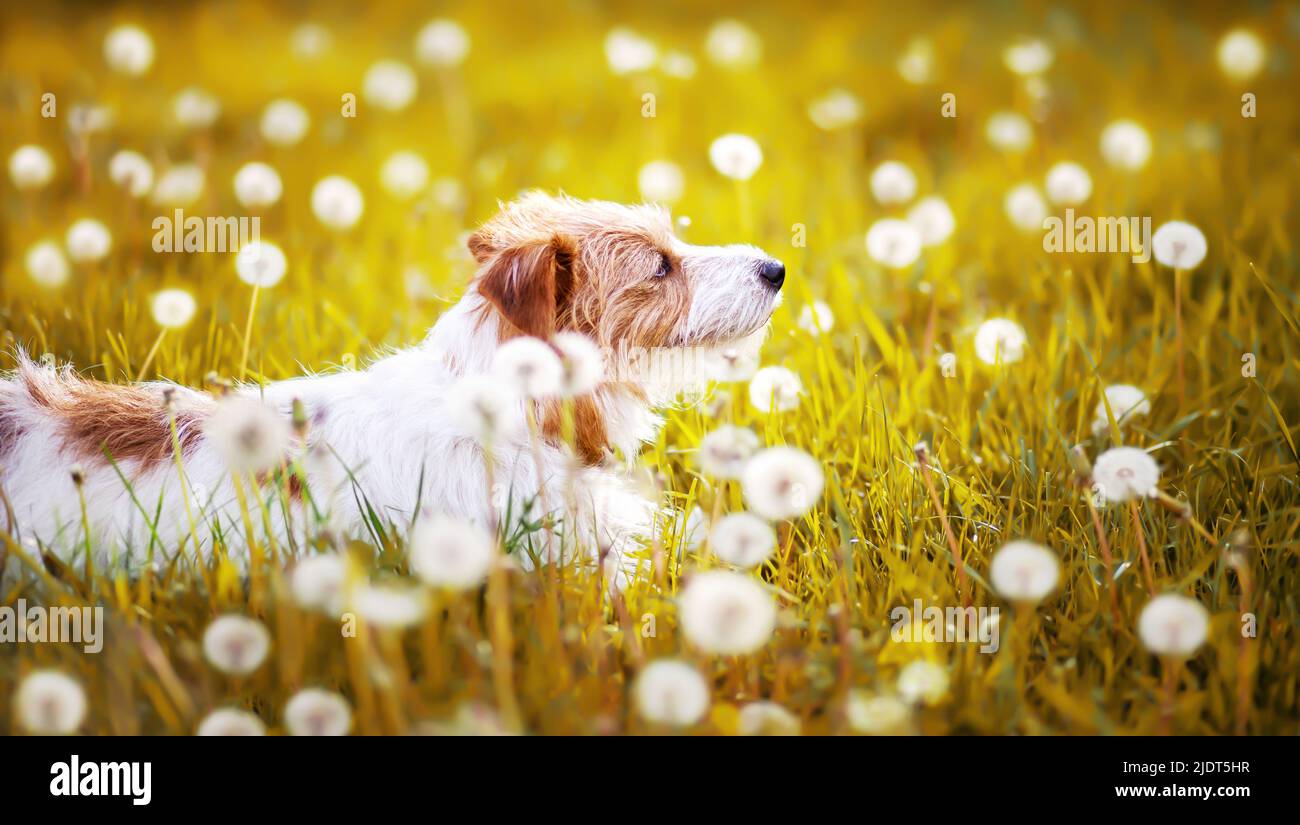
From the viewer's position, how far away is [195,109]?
22.4 feet

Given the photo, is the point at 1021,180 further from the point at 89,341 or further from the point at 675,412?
the point at 89,341

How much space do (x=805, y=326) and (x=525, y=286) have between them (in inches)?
66.8

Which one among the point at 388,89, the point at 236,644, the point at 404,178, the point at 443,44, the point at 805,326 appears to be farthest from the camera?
the point at 388,89

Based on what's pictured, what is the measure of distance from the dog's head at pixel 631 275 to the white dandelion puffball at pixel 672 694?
53.5 inches

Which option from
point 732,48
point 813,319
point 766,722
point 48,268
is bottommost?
point 766,722

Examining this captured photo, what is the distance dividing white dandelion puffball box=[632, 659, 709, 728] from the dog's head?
1.36 m

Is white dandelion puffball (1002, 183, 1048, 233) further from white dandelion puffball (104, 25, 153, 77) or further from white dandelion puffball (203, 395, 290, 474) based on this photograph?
white dandelion puffball (104, 25, 153, 77)

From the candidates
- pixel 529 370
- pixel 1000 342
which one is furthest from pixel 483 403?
pixel 1000 342

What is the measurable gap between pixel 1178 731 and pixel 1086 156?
4930 millimetres

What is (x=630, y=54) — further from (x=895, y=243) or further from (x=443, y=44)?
(x=895, y=243)

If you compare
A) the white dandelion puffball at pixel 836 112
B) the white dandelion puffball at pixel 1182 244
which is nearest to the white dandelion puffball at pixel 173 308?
the white dandelion puffball at pixel 1182 244

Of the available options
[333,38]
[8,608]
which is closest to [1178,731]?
[8,608]

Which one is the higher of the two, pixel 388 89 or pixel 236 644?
pixel 388 89

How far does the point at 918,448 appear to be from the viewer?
268 cm
